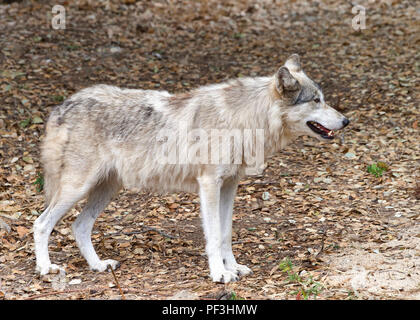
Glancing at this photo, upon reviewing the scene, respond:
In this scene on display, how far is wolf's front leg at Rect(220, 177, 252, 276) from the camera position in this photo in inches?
214

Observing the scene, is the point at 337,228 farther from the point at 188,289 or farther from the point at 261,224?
the point at 188,289

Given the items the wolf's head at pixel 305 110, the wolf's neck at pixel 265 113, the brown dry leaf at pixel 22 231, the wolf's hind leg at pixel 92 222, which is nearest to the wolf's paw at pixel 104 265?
the wolf's hind leg at pixel 92 222

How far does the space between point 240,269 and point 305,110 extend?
5.06ft

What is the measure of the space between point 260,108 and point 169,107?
34.5 inches

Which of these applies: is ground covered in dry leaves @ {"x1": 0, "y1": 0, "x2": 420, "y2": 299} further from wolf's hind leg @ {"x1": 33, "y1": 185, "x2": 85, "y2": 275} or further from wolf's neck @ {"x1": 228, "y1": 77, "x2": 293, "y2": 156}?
wolf's neck @ {"x1": 228, "y1": 77, "x2": 293, "y2": 156}

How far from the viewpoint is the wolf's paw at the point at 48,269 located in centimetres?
535

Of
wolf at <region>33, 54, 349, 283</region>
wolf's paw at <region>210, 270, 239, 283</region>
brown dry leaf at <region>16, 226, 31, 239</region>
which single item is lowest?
brown dry leaf at <region>16, 226, 31, 239</region>

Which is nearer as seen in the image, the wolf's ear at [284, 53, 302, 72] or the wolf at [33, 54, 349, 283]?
the wolf at [33, 54, 349, 283]

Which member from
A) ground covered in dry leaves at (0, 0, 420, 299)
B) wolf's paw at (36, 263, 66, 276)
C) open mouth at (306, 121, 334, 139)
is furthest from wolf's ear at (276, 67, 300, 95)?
wolf's paw at (36, 263, 66, 276)

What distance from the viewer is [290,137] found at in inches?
213

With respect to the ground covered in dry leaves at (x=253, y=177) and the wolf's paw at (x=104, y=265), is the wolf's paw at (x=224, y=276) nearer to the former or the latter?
the ground covered in dry leaves at (x=253, y=177)

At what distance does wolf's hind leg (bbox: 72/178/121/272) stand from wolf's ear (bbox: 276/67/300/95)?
187cm

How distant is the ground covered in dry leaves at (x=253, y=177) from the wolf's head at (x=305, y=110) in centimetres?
121

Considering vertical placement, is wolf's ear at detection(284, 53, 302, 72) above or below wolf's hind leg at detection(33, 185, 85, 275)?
above
